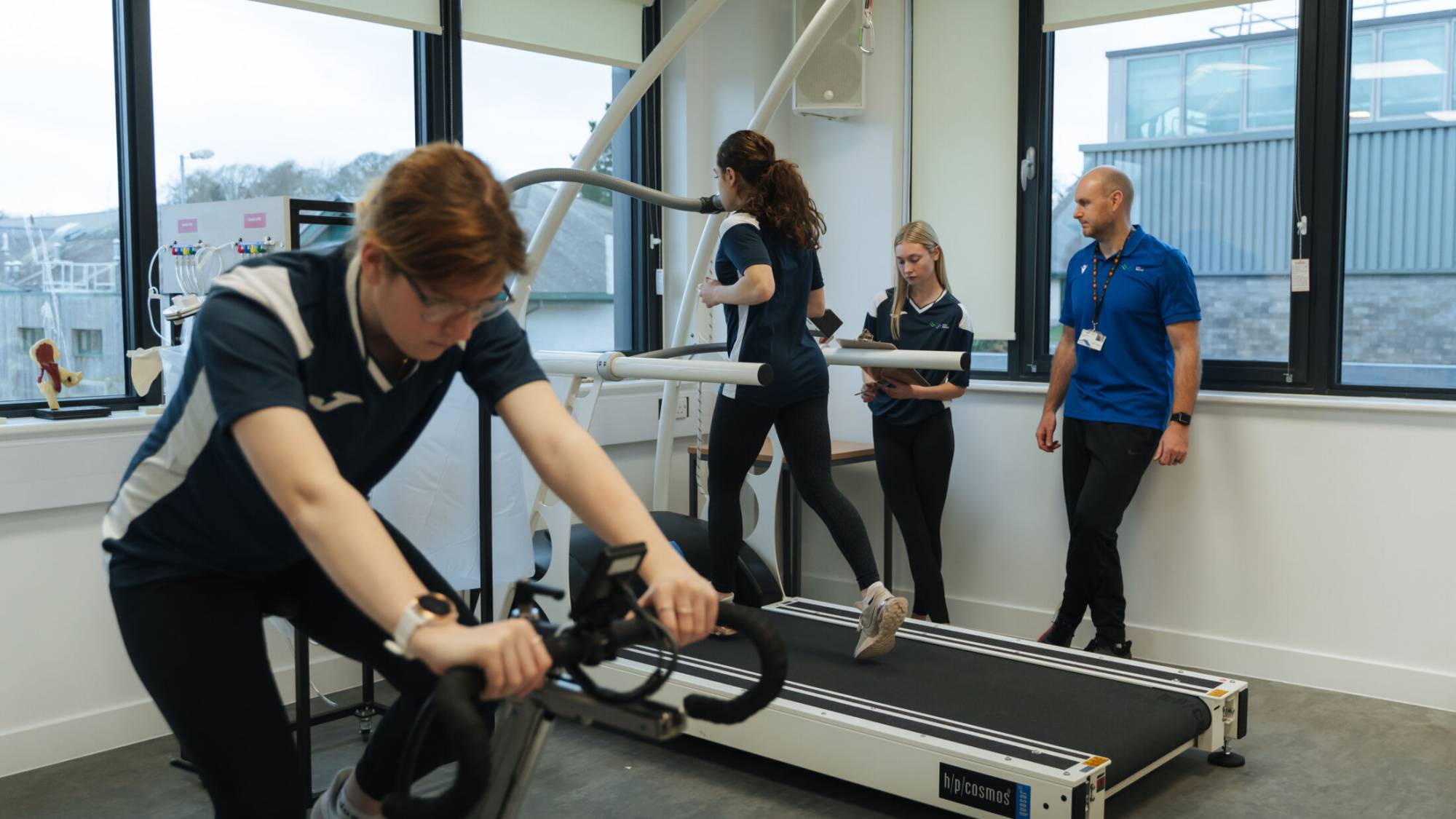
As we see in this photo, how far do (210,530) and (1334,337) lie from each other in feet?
12.2

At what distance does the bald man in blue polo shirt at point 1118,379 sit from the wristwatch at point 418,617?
124 inches

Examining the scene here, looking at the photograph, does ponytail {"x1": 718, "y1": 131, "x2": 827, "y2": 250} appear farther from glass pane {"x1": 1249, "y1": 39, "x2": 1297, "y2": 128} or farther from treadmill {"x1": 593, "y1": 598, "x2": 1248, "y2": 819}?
glass pane {"x1": 1249, "y1": 39, "x2": 1297, "y2": 128}

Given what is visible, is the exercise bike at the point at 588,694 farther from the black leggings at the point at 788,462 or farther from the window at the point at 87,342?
the window at the point at 87,342

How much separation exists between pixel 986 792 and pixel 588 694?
1.63 meters

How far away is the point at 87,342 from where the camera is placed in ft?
11.8

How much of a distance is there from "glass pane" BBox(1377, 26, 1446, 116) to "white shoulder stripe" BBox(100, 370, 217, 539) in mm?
3855

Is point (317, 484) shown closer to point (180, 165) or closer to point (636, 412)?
→ point (180, 165)

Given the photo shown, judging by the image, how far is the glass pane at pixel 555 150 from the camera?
4.65 meters

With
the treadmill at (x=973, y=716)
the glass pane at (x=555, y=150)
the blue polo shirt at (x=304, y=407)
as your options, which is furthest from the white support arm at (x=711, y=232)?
the blue polo shirt at (x=304, y=407)

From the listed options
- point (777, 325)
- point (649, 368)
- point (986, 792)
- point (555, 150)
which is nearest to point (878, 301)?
point (777, 325)

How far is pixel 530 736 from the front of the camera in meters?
1.41

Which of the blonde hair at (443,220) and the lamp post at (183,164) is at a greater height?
the lamp post at (183,164)

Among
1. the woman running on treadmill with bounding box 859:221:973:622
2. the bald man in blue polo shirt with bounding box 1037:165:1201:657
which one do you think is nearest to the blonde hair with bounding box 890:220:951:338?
the woman running on treadmill with bounding box 859:221:973:622

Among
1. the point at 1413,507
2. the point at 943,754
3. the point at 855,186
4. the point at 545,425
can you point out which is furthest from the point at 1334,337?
the point at 545,425
